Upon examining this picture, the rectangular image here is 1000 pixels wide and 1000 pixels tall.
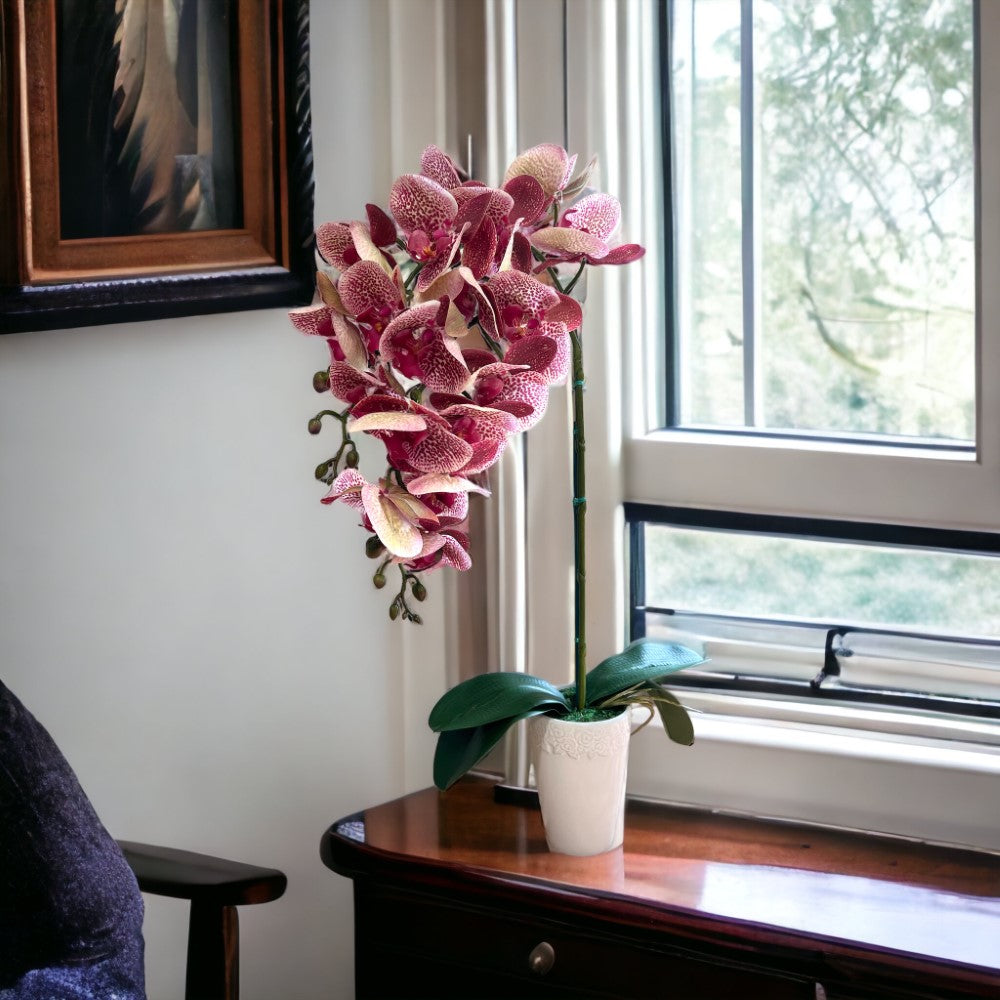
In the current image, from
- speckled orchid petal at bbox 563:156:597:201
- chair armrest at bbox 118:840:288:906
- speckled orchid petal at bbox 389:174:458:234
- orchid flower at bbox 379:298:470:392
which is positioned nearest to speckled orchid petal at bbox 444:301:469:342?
orchid flower at bbox 379:298:470:392

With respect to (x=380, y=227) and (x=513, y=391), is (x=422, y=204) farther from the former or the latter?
(x=513, y=391)

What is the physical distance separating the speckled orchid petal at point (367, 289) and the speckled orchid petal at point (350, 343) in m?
0.02

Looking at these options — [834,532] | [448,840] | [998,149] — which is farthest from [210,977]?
[998,149]

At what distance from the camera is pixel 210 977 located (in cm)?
127

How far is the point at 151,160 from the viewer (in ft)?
4.71

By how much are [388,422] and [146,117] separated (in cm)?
58

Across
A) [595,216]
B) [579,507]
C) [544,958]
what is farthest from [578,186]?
[544,958]

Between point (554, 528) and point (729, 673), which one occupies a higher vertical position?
point (554, 528)

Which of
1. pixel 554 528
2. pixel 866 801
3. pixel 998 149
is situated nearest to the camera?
pixel 998 149

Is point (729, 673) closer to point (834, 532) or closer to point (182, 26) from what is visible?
point (834, 532)

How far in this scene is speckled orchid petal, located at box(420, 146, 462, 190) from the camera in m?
1.25

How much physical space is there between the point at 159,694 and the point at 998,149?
1.20m

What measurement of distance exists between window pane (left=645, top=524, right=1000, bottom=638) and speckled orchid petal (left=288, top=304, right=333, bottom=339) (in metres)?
0.66

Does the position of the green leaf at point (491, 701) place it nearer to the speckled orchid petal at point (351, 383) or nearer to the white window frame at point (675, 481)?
the white window frame at point (675, 481)
